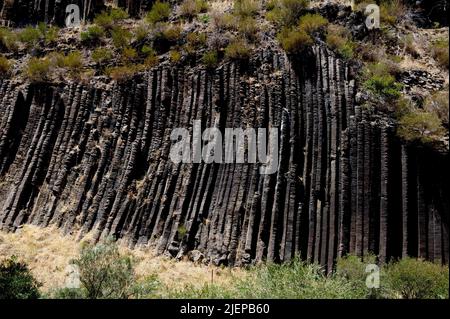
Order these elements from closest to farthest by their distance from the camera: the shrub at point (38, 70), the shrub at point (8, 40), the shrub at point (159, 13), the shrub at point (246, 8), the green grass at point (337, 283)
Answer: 1. the green grass at point (337, 283)
2. the shrub at point (246, 8)
3. the shrub at point (38, 70)
4. the shrub at point (159, 13)
5. the shrub at point (8, 40)

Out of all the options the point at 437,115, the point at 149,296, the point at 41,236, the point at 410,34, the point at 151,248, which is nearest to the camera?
the point at 149,296

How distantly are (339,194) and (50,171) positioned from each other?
1293 centimetres

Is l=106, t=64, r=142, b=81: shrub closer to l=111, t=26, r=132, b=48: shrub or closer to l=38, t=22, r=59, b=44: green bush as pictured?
l=111, t=26, r=132, b=48: shrub

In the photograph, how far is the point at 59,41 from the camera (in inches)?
1008

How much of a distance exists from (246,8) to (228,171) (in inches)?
353

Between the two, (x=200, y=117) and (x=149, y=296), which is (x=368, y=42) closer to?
(x=200, y=117)

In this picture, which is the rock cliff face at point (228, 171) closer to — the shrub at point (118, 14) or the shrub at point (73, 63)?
the shrub at point (73, 63)

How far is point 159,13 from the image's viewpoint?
2447 centimetres

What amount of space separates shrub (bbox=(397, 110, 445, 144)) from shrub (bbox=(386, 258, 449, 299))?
4.33m

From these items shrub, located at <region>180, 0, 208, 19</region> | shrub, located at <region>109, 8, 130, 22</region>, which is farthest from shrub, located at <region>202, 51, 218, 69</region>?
shrub, located at <region>109, 8, 130, 22</region>

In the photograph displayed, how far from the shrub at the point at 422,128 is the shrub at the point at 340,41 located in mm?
4247

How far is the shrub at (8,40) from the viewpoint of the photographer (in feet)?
84.3

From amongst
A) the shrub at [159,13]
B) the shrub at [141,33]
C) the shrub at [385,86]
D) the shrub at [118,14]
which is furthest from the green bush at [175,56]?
Answer: the shrub at [385,86]
